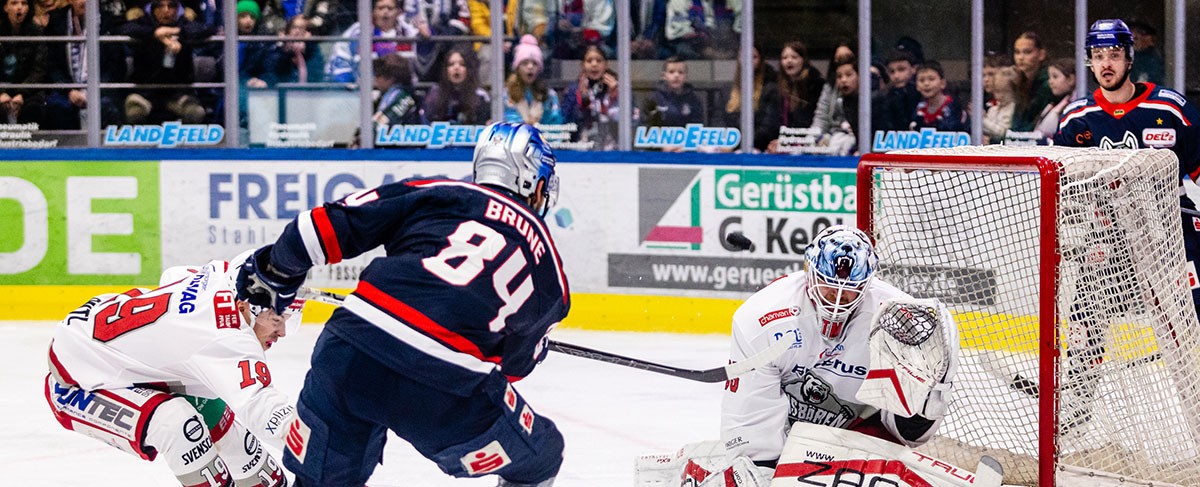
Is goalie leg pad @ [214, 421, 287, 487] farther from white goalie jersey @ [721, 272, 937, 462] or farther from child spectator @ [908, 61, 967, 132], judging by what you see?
child spectator @ [908, 61, 967, 132]

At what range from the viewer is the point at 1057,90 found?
21.4ft

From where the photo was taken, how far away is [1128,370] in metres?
3.80

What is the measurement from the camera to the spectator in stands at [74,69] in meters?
7.18

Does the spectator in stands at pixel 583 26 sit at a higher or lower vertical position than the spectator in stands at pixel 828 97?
higher

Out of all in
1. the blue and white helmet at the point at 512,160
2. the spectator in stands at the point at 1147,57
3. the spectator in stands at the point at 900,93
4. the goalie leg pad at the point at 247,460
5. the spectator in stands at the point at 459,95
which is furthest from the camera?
the spectator in stands at the point at 459,95

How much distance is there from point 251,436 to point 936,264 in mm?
1813

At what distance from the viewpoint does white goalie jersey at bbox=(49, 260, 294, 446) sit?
10.5 ft

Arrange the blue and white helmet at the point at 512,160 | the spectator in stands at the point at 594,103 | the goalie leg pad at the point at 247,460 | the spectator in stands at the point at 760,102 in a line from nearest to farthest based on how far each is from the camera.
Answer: the blue and white helmet at the point at 512,160 < the goalie leg pad at the point at 247,460 < the spectator in stands at the point at 760,102 < the spectator in stands at the point at 594,103

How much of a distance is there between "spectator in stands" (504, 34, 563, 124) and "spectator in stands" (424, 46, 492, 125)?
12cm

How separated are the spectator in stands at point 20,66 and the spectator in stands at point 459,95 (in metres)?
1.77

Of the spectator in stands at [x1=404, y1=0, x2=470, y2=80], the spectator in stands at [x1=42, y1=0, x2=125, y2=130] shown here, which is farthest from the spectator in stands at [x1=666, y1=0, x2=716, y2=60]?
the spectator in stands at [x1=42, y1=0, x2=125, y2=130]

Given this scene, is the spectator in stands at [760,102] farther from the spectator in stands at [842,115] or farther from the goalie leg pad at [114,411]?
the goalie leg pad at [114,411]

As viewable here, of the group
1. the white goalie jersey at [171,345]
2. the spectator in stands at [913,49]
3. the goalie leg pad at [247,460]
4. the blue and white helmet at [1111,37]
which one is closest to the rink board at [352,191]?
the spectator in stands at [913,49]

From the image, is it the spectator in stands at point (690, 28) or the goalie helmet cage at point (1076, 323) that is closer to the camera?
the goalie helmet cage at point (1076, 323)
